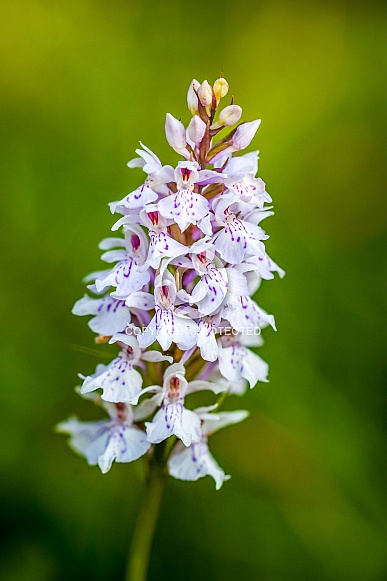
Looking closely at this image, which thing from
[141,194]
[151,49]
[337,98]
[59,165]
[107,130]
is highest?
[151,49]

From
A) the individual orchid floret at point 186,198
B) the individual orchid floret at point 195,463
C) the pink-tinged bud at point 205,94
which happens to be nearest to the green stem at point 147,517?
the individual orchid floret at point 195,463

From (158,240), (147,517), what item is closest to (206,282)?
(158,240)

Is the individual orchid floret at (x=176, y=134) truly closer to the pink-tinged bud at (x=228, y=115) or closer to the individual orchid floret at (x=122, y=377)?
the pink-tinged bud at (x=228, y=115)

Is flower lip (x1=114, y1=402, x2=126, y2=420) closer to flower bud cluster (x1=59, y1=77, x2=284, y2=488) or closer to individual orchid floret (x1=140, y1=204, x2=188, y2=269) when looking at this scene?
flower bud cluster (x1=59, y1=77, x2=284, y2=488)

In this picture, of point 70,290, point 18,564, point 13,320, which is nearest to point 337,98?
point 70,290

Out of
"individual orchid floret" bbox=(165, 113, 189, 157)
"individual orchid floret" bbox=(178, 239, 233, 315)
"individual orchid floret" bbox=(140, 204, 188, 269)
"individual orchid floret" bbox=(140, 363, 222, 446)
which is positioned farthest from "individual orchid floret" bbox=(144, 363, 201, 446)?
"individual orchid floret" bbox=(165, 113, 189, 157)

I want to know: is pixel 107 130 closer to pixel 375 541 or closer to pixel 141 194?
pixel 141 194
